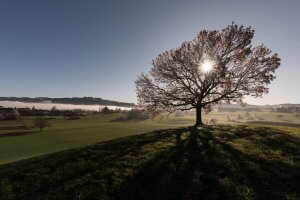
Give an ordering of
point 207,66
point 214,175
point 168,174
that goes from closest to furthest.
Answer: point 214,175, point 168,174, point 207,66

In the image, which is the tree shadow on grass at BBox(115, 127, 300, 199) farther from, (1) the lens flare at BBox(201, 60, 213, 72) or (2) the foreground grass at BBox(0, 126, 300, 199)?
(1) the lens flare at BBox(201, 60, 213, 72)

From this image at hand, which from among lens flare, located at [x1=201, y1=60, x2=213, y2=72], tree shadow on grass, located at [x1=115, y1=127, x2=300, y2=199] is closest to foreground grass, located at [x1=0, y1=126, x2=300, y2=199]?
tree shadow on grass, located at [x1=115, y1=127, x2=300, y2=199]

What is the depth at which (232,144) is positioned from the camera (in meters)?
21.9

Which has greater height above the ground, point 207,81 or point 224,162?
point 207,81

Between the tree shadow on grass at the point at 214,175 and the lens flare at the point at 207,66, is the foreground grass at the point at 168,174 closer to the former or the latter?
the tree shadow on grass at the point at 214,175

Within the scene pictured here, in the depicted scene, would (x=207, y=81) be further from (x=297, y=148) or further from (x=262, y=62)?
(x=297, y=148)

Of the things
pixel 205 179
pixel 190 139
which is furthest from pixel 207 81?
pixel 205 179

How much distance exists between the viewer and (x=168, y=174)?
15.0 meters

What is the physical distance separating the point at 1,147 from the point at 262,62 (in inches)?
2511

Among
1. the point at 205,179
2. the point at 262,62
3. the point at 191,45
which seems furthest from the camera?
the point at 191,45

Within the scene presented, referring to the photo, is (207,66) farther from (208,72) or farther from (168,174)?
(168,174)

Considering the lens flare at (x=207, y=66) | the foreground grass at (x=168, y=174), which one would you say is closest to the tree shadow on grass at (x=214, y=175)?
the foreground grass at (x=168, y=174)

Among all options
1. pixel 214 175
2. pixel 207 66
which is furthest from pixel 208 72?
Answer: pixel 214 175

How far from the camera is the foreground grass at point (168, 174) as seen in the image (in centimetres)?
1309
